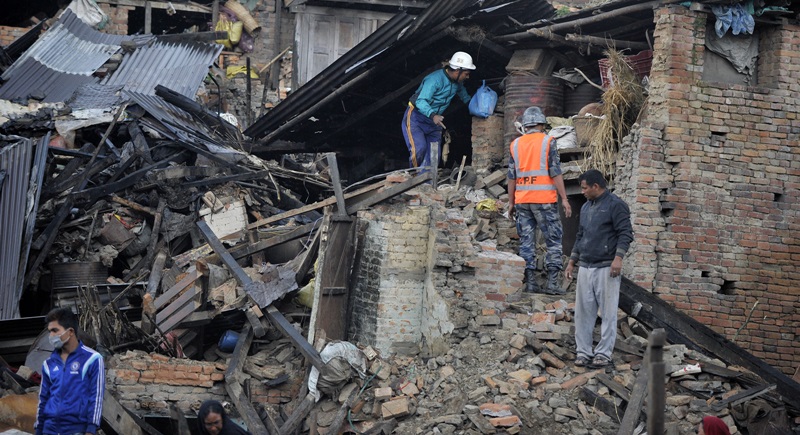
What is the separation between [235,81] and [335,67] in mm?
7689

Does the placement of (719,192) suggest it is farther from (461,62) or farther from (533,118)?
(461,62)

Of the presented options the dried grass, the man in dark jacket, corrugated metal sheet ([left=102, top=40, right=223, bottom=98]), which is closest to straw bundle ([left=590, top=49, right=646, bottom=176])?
the dried grass

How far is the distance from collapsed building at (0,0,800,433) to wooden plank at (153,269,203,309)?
0.04m

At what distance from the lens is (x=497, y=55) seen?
12656 mm

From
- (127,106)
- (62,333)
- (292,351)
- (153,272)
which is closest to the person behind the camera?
(62,333)

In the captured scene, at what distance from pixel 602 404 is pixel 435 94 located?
5365mm

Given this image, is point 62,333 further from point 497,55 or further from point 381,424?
point 497,55

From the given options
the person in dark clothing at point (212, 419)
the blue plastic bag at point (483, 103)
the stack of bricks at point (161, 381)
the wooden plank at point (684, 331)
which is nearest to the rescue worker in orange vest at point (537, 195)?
the wooden plank at point (684, 331)

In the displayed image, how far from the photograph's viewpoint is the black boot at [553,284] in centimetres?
959

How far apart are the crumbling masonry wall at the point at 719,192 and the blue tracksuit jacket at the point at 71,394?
19.7 feet

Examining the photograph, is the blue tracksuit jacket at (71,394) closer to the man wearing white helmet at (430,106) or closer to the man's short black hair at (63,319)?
the man's short black hair at (63,319)

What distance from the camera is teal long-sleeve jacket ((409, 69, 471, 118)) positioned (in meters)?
11.8

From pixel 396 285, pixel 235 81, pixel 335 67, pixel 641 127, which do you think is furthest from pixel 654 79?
pixel 235 81

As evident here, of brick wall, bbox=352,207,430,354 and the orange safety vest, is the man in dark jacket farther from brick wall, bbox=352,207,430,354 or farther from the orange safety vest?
brick wall, bbox=352,207,430,354
